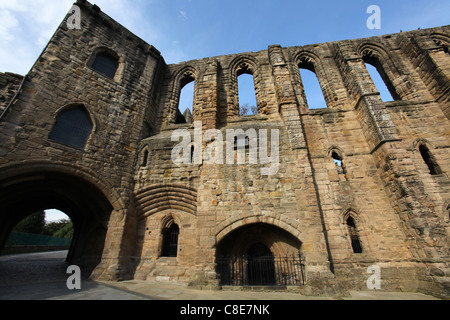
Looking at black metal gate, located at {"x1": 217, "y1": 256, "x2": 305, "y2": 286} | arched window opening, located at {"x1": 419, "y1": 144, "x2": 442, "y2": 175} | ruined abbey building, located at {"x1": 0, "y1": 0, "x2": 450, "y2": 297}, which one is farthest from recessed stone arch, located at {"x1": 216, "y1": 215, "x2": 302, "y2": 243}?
arched window opening, located at {"x1": 419, "y1": 144, "x2": 442, "y2": 175}

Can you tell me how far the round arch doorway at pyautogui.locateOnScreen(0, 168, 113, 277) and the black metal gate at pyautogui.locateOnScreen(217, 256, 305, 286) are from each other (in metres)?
4.99

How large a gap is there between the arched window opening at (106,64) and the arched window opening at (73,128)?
2.39m

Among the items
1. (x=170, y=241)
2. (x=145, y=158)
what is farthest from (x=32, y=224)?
(x=170, y=241)

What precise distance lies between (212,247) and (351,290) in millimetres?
4155

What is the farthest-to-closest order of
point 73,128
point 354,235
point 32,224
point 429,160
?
point 32,224, point 429,160, point 73,128, point 354,235

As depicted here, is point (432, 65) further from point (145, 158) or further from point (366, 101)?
point (145, 158)

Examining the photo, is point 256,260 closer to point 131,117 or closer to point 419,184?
point 419,184

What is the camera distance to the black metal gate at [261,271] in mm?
5992

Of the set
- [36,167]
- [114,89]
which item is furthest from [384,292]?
[114,89]

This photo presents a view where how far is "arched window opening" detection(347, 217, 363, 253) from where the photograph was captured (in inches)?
251

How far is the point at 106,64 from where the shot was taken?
8891mm

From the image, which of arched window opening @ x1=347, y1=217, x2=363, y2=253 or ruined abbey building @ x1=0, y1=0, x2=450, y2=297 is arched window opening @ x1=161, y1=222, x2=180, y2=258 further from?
arched window opening @ x1=347, y1=217, x2=363, y2=253

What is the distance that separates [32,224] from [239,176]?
1276 inches

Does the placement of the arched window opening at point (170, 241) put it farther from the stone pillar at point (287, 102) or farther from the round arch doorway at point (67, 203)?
the stone pillar at point (287, 102)
